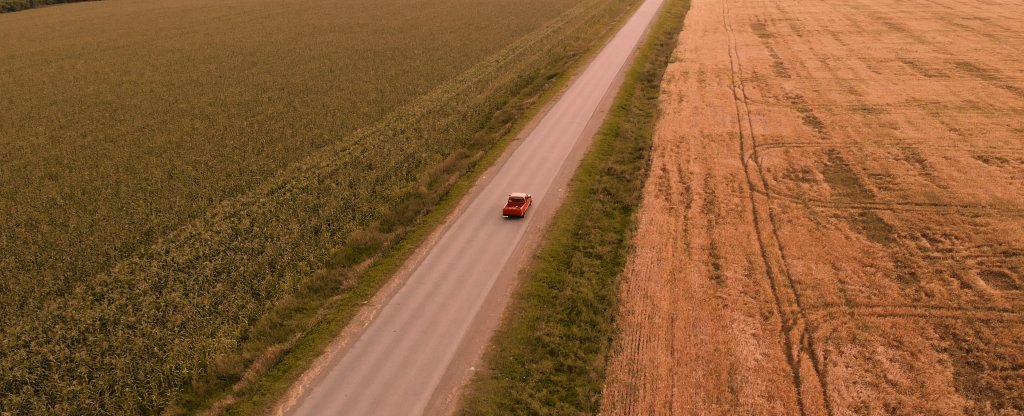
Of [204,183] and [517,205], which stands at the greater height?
[204,183]

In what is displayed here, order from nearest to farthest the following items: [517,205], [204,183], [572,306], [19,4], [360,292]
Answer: [572,306] < [360,292] < [517,205] < [204,183] < [19,4]

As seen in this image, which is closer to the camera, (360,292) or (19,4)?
(360,292)

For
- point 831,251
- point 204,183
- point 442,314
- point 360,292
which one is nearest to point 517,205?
point 442,314

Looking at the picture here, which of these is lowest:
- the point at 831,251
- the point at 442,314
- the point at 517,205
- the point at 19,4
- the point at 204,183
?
the point at 831,251

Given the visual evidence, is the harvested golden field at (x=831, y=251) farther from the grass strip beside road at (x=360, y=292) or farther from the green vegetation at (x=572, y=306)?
the grass strip beside road at (x=360, y=292)

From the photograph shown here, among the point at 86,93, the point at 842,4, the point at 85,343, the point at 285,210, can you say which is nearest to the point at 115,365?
the point at 85,343

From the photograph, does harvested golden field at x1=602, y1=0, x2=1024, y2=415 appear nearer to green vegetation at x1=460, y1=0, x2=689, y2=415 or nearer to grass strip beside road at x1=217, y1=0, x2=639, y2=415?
green vegetation at x1=460, y1=0, x2=689, y2=415

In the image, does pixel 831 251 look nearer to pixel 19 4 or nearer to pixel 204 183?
pixel 204 183

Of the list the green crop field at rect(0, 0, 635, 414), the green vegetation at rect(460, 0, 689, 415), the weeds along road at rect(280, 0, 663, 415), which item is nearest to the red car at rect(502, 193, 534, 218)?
the weeds along road at rect(280, 0, 663, 415)
